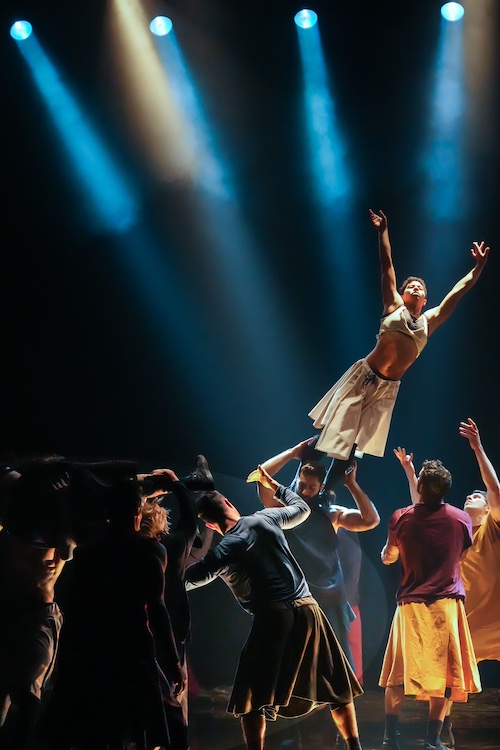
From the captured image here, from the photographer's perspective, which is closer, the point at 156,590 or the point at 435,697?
the point at 156,590

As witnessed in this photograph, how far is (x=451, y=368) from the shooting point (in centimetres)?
610

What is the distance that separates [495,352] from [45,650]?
3721 millimetres

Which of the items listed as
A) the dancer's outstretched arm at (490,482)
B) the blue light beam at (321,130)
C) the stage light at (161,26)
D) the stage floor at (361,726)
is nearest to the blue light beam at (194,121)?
the stage light at (161,26)

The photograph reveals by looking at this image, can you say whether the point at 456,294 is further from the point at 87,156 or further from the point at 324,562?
the point at 87,156

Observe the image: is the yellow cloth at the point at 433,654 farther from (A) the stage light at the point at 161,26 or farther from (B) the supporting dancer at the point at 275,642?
(A) the stage light at the point at 161,26

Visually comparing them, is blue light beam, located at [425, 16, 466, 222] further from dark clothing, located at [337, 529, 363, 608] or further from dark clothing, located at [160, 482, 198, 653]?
dark clothing, located at [160, 482, 198, 653]

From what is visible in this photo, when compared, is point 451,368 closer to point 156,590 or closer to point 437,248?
point 437,248

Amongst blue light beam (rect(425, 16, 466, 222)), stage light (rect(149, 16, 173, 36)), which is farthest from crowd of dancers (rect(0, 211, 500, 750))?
stage light (rect(149, 16, 173, 36))

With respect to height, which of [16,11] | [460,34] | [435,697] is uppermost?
[16,11]

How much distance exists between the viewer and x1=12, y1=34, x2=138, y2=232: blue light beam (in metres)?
6.18

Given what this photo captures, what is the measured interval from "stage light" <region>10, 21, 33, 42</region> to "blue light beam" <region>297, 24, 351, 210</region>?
200 centimetres

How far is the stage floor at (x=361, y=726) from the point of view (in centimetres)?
499

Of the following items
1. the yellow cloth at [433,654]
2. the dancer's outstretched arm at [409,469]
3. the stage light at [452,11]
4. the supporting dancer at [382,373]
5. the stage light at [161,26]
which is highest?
the stage light at [161,26]

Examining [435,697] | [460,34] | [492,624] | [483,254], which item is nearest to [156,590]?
[435,697]
